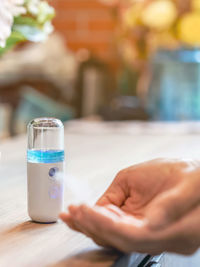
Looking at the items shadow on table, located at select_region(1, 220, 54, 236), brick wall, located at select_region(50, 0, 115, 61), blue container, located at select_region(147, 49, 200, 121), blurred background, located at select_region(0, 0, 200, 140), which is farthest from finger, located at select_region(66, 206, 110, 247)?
brick wall, located at select_region(50, 0, 115, 61)

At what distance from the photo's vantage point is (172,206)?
551mm

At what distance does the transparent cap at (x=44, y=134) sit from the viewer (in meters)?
0.75

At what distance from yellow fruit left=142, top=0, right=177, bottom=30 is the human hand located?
134 centimetres

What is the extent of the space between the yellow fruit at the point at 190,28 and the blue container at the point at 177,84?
0.08 meters

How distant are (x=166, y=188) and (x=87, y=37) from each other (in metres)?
2.93

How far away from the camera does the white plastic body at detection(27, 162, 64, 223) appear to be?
74 cm

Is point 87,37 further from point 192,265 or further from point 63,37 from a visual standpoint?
point 192,265

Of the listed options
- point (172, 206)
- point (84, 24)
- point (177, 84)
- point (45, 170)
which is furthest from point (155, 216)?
point (84, 24)

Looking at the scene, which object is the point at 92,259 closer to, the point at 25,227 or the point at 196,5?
the point at 25,227

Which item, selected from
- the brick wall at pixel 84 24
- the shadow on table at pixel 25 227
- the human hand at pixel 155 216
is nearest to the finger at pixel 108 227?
the human hand at pixel 155 216

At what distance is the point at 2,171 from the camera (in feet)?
3.86

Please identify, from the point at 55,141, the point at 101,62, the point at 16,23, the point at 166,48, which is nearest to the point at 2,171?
the point at 16,23

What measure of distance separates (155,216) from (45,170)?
24cm

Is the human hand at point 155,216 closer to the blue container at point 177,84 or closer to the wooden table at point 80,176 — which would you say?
the wooden table at point 80,176
